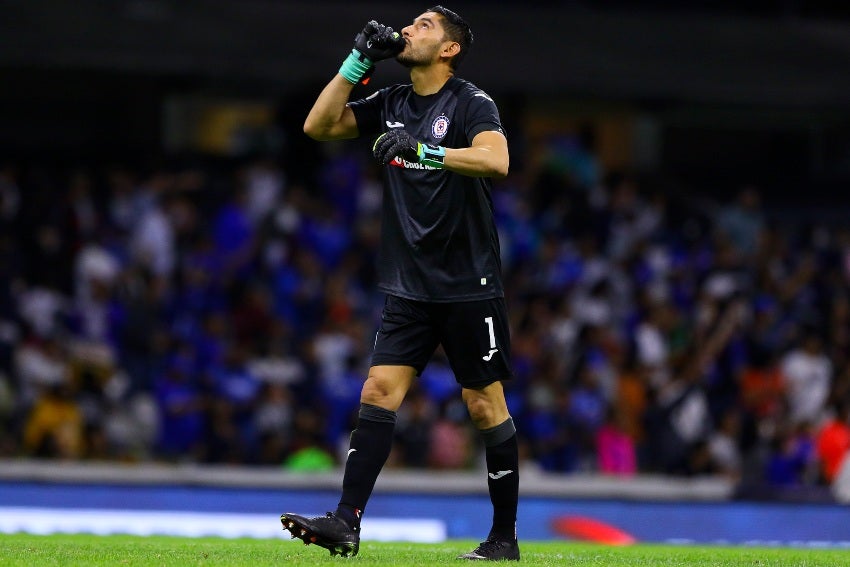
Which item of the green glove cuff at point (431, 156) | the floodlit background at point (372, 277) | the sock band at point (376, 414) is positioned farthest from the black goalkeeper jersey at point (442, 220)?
the floodlit background at point (372, 277)

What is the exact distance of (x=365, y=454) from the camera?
6445 millimetres

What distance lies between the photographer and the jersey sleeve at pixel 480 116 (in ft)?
21.1

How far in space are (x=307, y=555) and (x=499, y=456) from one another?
922 mm

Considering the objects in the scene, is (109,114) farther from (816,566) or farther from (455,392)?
(816,566)

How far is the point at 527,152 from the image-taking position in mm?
20438

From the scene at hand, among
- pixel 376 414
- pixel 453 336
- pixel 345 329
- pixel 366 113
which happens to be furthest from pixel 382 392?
pixel 345 329

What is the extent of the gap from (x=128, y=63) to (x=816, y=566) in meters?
12.3

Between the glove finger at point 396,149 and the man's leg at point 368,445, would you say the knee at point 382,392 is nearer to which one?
the man's leg at point 368,445

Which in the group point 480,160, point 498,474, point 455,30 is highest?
point 455,30

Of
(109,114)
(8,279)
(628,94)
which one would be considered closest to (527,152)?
(628,94)

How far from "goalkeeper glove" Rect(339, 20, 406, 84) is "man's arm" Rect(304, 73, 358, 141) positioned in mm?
53

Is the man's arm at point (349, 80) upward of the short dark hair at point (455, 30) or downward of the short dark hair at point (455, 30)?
downward

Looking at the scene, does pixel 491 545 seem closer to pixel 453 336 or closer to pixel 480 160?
pixel 453 336

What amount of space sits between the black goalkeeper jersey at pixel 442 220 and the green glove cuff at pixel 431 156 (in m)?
0.27
